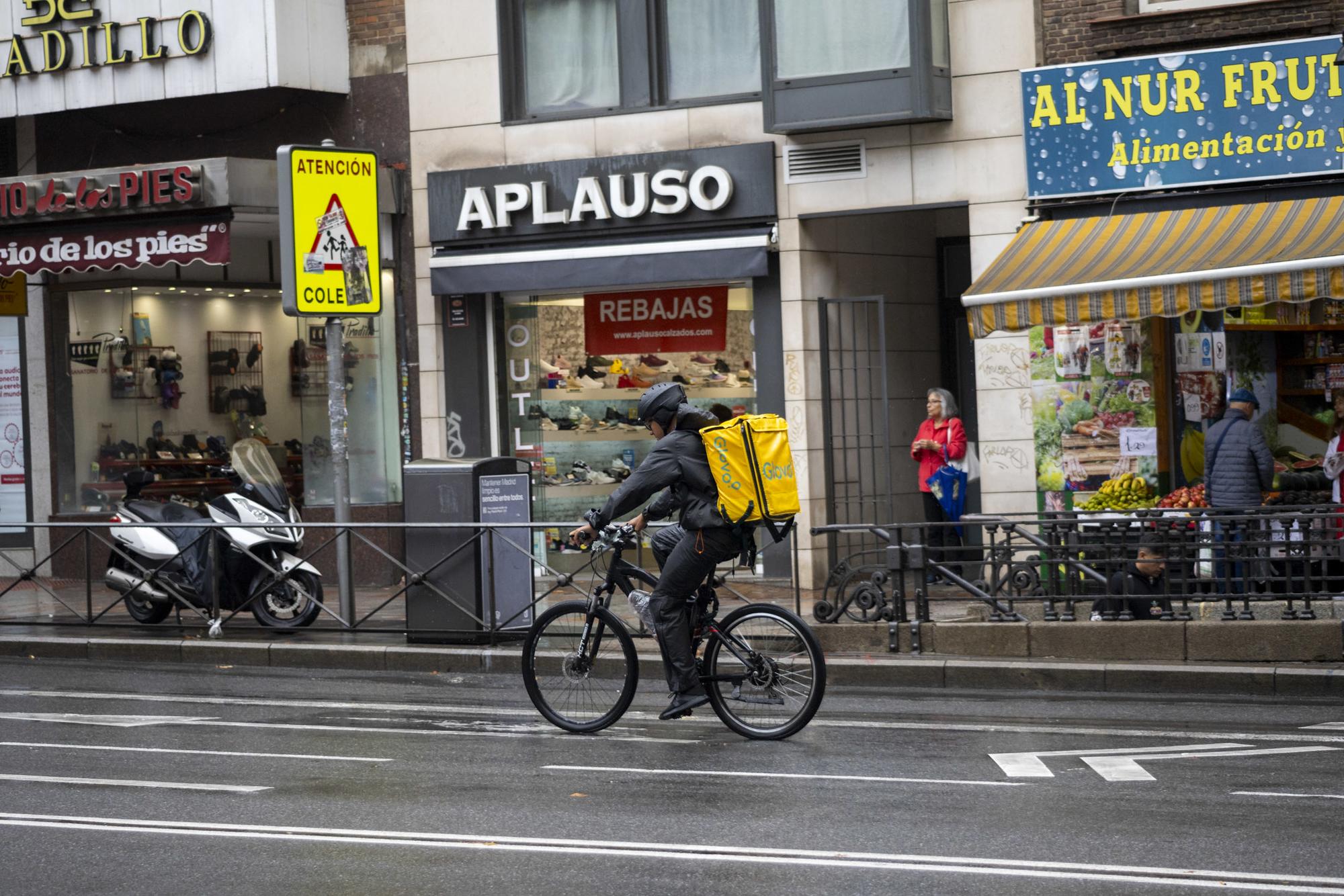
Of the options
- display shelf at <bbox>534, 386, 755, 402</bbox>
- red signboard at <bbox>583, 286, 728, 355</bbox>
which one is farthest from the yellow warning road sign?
display shelf at <bbox>534, 386, 755, 402</bbox>

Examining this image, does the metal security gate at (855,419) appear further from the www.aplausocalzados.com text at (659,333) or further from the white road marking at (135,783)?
the white road marking at (135,783)

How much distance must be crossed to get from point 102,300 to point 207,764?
39.6ft

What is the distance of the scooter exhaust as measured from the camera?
14578 millimetres

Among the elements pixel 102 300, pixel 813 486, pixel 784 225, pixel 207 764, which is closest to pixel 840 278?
pixel 784 225

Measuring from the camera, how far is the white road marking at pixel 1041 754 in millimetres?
8383

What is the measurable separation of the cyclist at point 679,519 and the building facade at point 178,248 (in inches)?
233

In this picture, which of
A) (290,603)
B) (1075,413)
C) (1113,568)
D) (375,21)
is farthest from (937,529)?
(375,21)

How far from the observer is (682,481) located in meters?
9.32

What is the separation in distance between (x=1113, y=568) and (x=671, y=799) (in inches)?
200

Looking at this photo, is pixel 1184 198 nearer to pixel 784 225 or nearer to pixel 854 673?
pixel 784 225

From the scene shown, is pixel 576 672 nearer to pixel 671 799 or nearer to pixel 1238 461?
pixel 671 799

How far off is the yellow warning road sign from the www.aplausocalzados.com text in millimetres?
3537

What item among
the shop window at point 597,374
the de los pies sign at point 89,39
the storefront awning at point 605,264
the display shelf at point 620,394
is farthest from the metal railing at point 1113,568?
the de los pies sign at point 89,39

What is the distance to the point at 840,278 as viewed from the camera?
17266 millimetres
